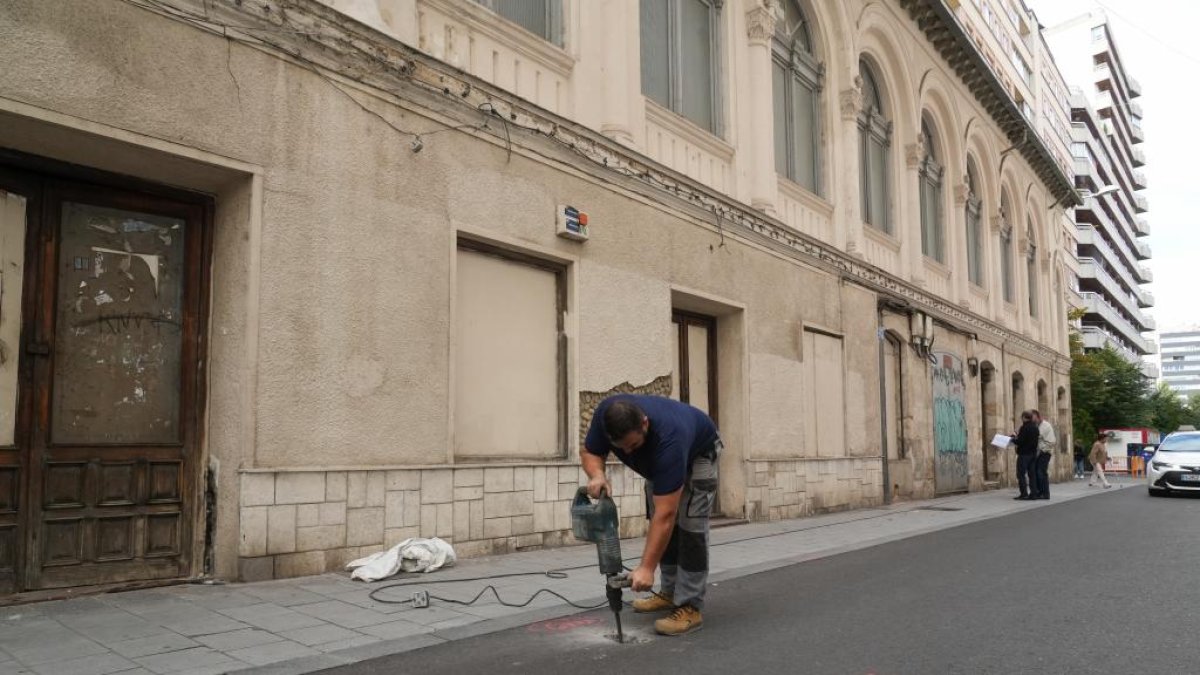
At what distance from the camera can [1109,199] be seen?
78.2 meters

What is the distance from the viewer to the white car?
18391mm

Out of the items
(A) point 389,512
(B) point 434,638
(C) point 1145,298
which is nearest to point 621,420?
(B) point 434,638

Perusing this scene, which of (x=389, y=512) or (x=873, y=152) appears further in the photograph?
(x=873, y=152)

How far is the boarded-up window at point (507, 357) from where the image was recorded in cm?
849

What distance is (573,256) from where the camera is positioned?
9539 millimetres

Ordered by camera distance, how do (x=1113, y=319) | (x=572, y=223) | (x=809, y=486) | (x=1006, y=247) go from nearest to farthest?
1. (x=572, y=223)
2. (x=809, y=486)
3. (x=1006, y=247)
4. (x=1113, y=319)

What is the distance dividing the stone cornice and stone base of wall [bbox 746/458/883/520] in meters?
3.35

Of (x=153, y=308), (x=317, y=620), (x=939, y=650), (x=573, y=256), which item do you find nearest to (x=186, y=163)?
(x=153, y=308)

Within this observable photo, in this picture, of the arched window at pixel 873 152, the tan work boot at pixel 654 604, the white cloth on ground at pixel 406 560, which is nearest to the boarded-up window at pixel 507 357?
the white cloth on ground at pixel 406 560

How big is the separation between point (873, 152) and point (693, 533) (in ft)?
49.7

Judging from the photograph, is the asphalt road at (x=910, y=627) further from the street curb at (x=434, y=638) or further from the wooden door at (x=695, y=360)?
the wooden door at (x=695, y=360)

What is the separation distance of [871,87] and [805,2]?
148 inches

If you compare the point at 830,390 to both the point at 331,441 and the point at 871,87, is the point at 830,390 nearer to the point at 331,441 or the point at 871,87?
the point at 871,87

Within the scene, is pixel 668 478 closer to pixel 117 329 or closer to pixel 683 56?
pixel 117 329
